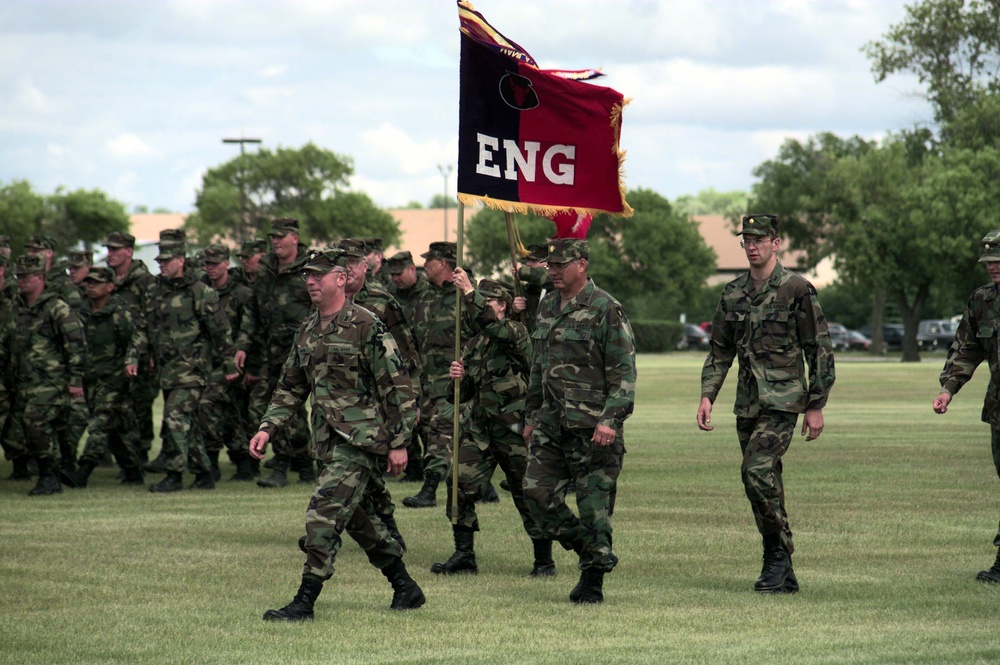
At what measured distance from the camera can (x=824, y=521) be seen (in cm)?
1306

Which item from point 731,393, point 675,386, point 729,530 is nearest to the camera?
point 729,530

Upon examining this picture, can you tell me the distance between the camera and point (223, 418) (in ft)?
53.8

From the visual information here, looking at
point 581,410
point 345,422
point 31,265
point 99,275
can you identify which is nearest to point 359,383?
point 345,422

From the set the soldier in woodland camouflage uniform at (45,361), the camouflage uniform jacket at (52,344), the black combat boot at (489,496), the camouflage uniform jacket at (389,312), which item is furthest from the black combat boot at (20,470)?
the camouflage uniform jacket at (389,312)

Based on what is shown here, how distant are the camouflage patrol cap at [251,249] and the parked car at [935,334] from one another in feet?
211

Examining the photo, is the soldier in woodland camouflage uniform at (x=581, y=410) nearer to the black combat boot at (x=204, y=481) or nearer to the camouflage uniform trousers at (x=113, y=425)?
the black combat boot at (x=204, y=481)

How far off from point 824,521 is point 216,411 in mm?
6728

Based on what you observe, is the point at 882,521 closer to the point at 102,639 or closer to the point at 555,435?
the point at 555,435

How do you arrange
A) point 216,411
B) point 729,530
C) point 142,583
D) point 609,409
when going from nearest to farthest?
point 609,409 < point 142,583 < point 729,530 < point 216,411

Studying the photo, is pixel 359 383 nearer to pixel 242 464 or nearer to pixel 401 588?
pixel 401 588

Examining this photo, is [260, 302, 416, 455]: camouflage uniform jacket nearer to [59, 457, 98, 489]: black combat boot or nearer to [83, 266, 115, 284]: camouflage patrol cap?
[83, 266, 115, 284]: camouflage patrol cap

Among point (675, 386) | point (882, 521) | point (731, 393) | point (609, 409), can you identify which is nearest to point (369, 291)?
point (609, 409)

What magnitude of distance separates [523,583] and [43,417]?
276 inches

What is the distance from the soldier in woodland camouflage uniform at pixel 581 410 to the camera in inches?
365
